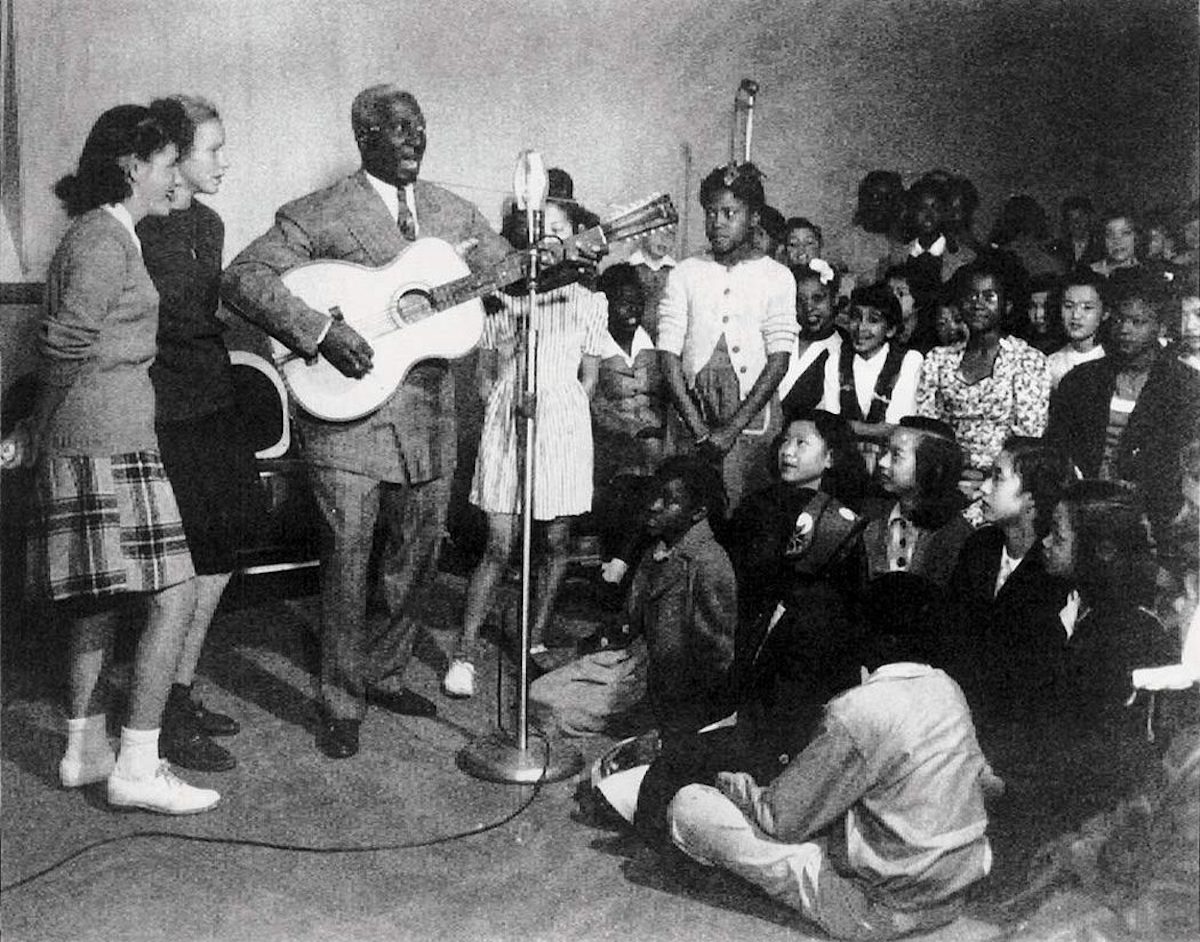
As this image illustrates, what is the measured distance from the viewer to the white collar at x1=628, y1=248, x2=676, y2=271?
192 inches

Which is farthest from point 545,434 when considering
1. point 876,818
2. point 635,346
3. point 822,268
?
point 876,818

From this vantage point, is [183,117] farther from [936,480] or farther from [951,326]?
[951,326]

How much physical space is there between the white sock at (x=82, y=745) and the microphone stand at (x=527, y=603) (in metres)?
0.88

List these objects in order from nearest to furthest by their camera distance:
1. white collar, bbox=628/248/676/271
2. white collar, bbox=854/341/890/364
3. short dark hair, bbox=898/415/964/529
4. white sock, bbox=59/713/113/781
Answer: white sock, bbox=59/713/113/781 < short dark hair, bbox=898/415/964/529 < white collar, bbox=854/341/890/364 < white collar, bbox=628/248/676/271

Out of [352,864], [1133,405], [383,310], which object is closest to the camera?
[352,864]

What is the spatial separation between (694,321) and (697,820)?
196 cm

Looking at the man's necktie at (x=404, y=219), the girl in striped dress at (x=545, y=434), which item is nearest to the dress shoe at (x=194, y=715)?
the girl in striped dress at (x=545, y=434)

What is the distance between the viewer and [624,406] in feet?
14.3

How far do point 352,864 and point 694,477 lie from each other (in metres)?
1.38

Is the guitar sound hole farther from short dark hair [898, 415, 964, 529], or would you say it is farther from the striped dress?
short dark hair [898, 415, 964, 529]

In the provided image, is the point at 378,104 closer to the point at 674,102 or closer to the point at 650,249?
the point at 674,102

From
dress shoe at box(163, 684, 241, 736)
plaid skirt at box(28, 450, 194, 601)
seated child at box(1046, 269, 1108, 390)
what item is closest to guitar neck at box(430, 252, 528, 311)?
plaid skirt at box(28, 450, 194, 601)

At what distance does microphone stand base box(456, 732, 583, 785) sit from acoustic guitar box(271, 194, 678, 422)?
3.04 ft

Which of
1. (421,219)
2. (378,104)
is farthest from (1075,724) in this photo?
(378,104)
